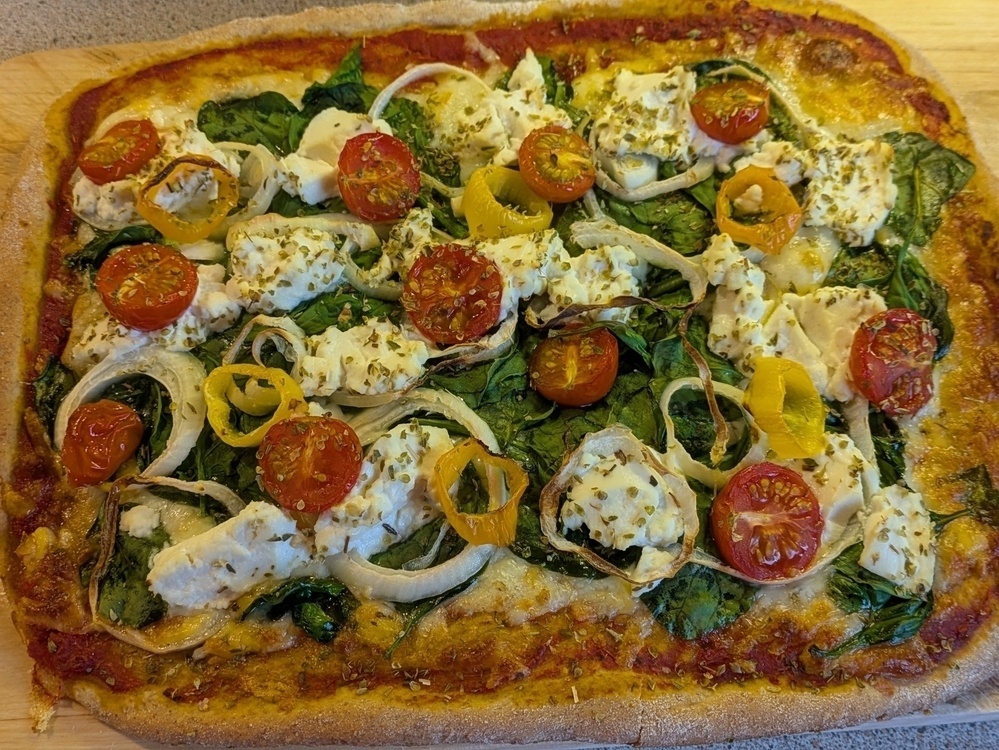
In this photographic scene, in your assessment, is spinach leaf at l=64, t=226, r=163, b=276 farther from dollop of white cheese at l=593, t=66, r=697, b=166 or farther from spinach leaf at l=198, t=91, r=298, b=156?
dollop of white cheese at l=593, t=66, r=697, b=166

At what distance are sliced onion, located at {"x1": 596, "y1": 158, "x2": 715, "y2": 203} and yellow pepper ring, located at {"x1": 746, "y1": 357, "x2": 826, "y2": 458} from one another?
1.04 meters

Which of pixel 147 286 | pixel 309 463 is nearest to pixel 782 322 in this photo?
pixel 309 463

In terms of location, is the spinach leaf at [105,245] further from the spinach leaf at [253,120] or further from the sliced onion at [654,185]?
the sliced onion at [654,185]

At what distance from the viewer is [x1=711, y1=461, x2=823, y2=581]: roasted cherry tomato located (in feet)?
10.1

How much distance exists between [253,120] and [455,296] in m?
1.60

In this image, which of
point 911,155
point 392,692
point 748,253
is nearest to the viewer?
point 392,692

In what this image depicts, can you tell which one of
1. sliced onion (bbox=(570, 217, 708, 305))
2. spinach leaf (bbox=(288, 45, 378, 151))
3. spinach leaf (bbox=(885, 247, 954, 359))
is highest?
spinach leaf (bbox=(288, 45, 378, 151))

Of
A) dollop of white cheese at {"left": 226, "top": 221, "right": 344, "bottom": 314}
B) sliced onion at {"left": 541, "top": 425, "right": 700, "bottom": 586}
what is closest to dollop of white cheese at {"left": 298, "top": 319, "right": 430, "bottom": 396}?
dollop of white cheese at {"left": 226, "top": 221, "right": 344, "bottom": 314}

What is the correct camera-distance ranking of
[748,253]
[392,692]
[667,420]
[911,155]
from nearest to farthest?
[392,692] → [667,420] → [748,253] → [911,155]

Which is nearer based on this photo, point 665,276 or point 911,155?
point 665,276

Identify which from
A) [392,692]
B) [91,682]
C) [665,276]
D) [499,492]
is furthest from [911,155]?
[91,682]

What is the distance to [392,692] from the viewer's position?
3.04 m

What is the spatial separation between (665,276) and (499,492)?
1292mm

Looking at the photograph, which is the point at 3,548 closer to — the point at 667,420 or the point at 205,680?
the point at 205,680
